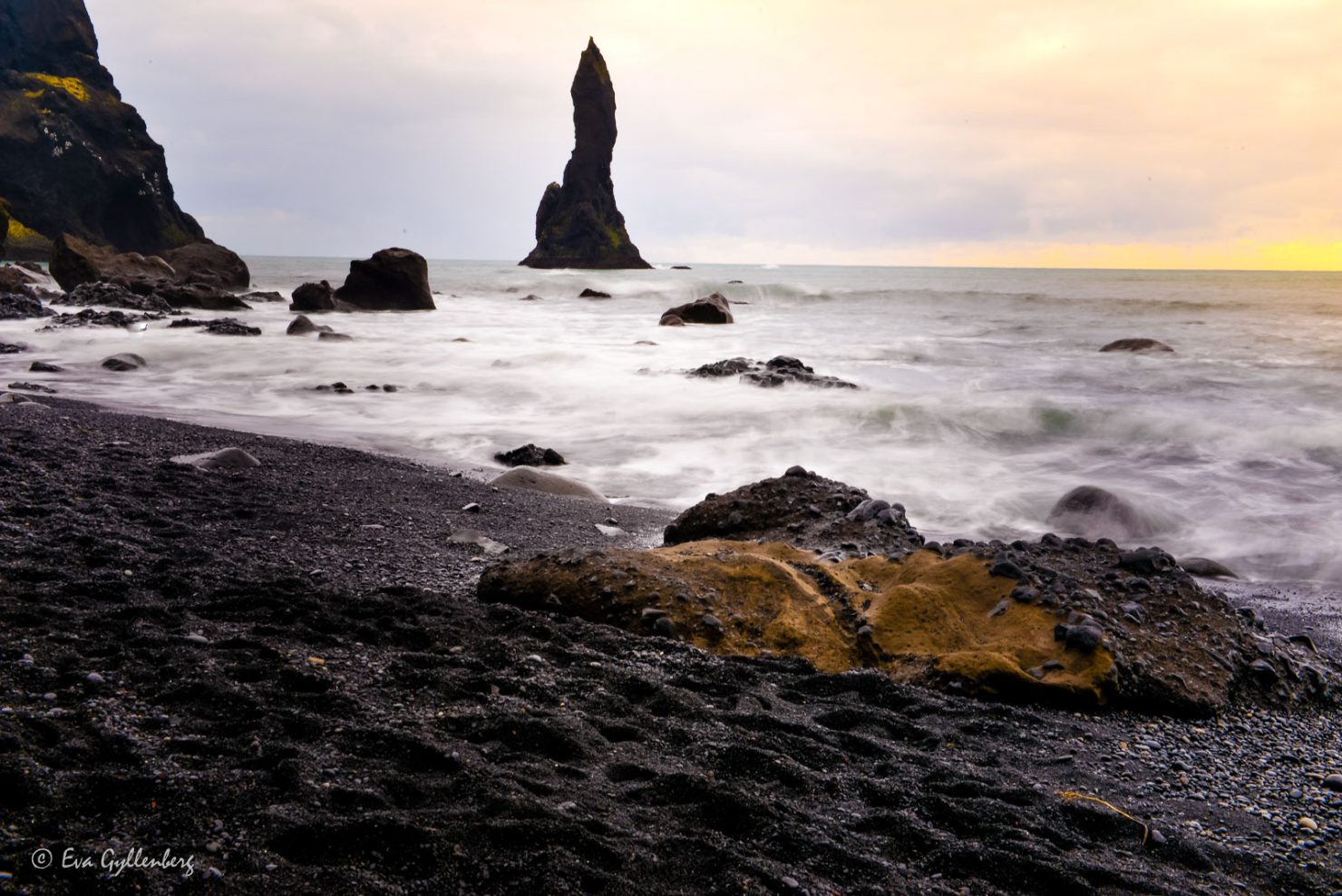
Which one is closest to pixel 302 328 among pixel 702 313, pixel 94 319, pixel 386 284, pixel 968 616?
pixel 94 319

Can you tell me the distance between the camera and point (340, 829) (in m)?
1.81

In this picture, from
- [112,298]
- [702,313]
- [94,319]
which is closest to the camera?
[94,319]

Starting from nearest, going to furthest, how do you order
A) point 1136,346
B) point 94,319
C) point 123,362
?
1. point 123,362
2. point 94,319
3. point 1136,346

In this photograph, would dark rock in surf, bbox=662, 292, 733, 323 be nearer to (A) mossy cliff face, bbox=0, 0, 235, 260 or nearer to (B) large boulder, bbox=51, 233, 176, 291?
(B) large boulder, bbox=51, 233, 176, 291

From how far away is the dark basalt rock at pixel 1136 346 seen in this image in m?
18.5

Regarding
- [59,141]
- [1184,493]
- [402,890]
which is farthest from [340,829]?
[59,141]

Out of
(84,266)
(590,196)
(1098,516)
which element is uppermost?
(590,196)

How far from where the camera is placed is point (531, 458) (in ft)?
25.7

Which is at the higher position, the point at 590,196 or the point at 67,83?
the point at 67,83

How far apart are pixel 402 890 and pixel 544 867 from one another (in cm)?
28

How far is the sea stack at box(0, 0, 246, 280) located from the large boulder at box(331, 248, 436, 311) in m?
31.8

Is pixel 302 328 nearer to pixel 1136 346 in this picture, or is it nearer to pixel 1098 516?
pixel 1098 516

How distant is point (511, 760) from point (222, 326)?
16674 mm

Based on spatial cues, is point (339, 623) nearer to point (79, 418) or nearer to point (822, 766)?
point (822, 766)
